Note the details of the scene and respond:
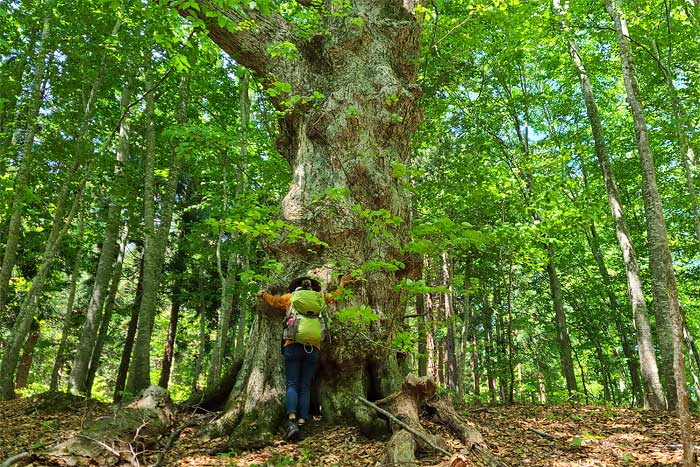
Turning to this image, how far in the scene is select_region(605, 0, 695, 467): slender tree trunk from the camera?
12.3 feet

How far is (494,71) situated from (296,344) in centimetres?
1296

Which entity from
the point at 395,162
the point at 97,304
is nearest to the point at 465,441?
the point at 395,162

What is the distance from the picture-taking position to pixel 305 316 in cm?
475

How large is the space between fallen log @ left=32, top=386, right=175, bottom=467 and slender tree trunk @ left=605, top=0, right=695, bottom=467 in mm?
4855

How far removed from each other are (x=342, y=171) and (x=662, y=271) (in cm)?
578

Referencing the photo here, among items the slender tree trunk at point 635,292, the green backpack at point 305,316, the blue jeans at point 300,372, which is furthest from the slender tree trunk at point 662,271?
the blue jeans at point 300,372

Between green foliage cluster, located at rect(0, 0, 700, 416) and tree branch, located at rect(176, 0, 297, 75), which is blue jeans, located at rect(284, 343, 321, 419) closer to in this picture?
green foliage cluster, located at rect(0, 0, 700, 416)

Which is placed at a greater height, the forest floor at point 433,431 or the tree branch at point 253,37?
the tree branch at point 253,37

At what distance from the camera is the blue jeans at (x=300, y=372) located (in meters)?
4.79

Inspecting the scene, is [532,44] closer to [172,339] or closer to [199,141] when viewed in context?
[199,141]

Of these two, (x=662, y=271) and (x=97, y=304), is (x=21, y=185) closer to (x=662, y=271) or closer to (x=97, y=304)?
(x=97, y=304)

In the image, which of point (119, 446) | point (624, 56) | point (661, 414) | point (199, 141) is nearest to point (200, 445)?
point (119, 446)

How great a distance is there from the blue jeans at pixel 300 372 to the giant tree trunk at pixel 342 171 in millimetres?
265

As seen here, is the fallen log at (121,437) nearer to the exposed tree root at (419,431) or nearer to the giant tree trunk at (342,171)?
the giant tree trunk at (342,171)
